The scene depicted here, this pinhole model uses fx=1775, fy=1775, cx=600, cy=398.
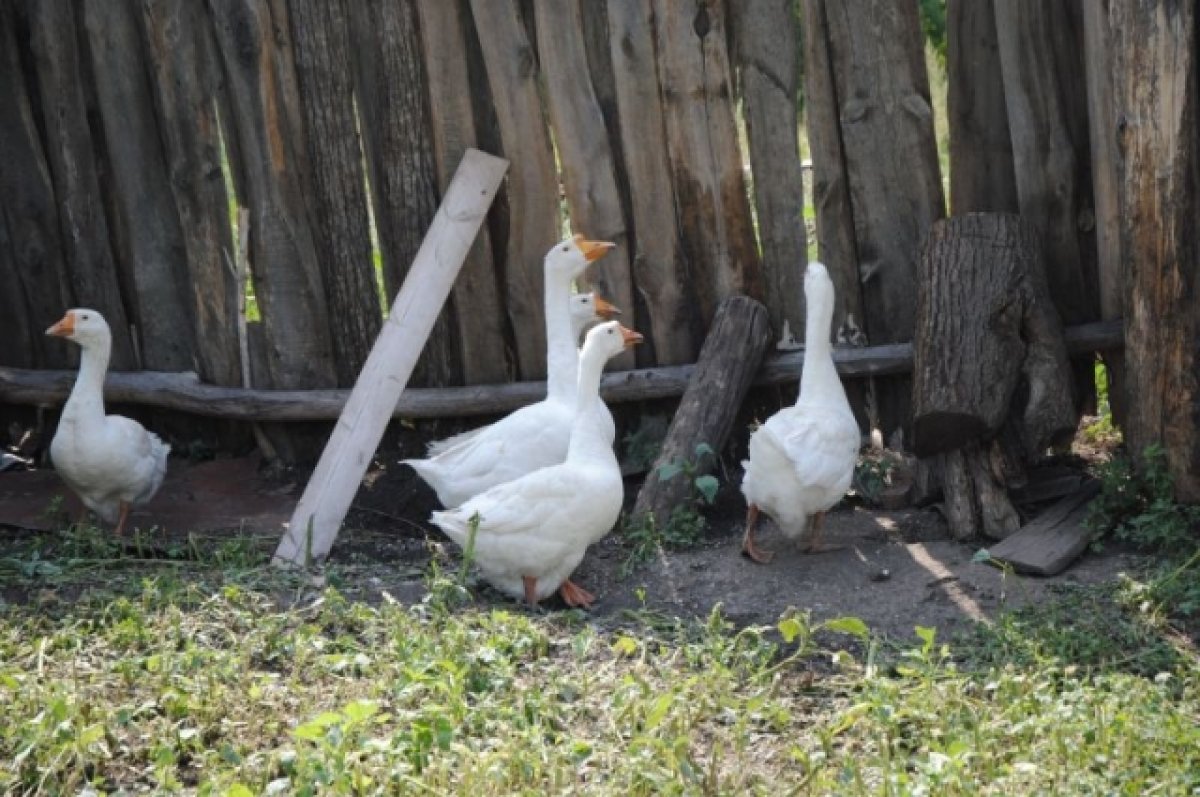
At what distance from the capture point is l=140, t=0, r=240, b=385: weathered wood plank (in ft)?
26.8

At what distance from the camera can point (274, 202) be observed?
8109 mm

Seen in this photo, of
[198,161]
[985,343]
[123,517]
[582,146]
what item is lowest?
[123,517]

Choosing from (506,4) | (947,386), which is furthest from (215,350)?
(947,386)

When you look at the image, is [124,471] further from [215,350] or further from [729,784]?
[729,784]

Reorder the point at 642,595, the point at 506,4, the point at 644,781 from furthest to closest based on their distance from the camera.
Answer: the point at 506,4 < the point at 642,595 < the point at 644,781

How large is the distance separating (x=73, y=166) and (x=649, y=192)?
295cm

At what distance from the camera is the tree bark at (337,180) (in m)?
7.89

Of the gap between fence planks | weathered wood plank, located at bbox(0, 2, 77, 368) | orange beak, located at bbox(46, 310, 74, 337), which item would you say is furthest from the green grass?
weathered wood plank, located at bbox(0, 2, 77, 368)

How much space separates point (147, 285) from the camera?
8.72 metres

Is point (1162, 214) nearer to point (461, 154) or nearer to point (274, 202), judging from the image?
point (461, 154)

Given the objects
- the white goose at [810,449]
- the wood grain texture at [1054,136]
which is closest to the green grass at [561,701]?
the white goose at [810,449]

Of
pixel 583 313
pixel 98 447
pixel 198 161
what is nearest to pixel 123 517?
pixel 98 447

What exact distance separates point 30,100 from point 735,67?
359 centimetres

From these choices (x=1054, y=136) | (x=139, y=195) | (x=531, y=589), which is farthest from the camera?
(x=139, y=195)
